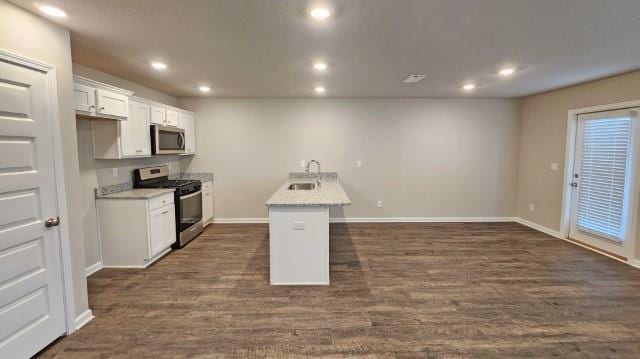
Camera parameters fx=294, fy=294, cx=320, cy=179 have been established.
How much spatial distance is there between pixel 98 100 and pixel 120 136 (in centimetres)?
57

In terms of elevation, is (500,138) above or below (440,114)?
below

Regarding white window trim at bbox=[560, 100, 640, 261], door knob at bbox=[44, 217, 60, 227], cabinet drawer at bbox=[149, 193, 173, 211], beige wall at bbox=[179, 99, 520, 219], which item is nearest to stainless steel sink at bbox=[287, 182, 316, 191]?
beige wall at bbox=[179, 99, 520, 219]

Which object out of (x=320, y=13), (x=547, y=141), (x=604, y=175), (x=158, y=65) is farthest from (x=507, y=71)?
(x=158, y=65)

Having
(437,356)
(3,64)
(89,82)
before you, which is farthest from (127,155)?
(437,356)

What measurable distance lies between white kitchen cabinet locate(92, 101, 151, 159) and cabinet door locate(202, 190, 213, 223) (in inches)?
62.1

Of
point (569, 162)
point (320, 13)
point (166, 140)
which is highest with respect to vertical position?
point (320, 13)

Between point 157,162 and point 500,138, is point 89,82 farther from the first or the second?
point 500,138

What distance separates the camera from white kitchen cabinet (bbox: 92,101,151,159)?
11.5 feet

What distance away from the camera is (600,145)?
4.11 m

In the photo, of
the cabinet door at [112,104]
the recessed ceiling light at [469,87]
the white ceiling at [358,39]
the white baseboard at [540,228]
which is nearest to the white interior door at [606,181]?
the white baseboard at [540,228]

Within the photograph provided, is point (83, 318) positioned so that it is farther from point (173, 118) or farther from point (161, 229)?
point (173, 118)

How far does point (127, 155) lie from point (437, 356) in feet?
12.8

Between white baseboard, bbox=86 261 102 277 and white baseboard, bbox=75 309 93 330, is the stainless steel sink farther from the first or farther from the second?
white baseboard, bbox=75 309 93 330

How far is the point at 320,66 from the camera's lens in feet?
11.1
